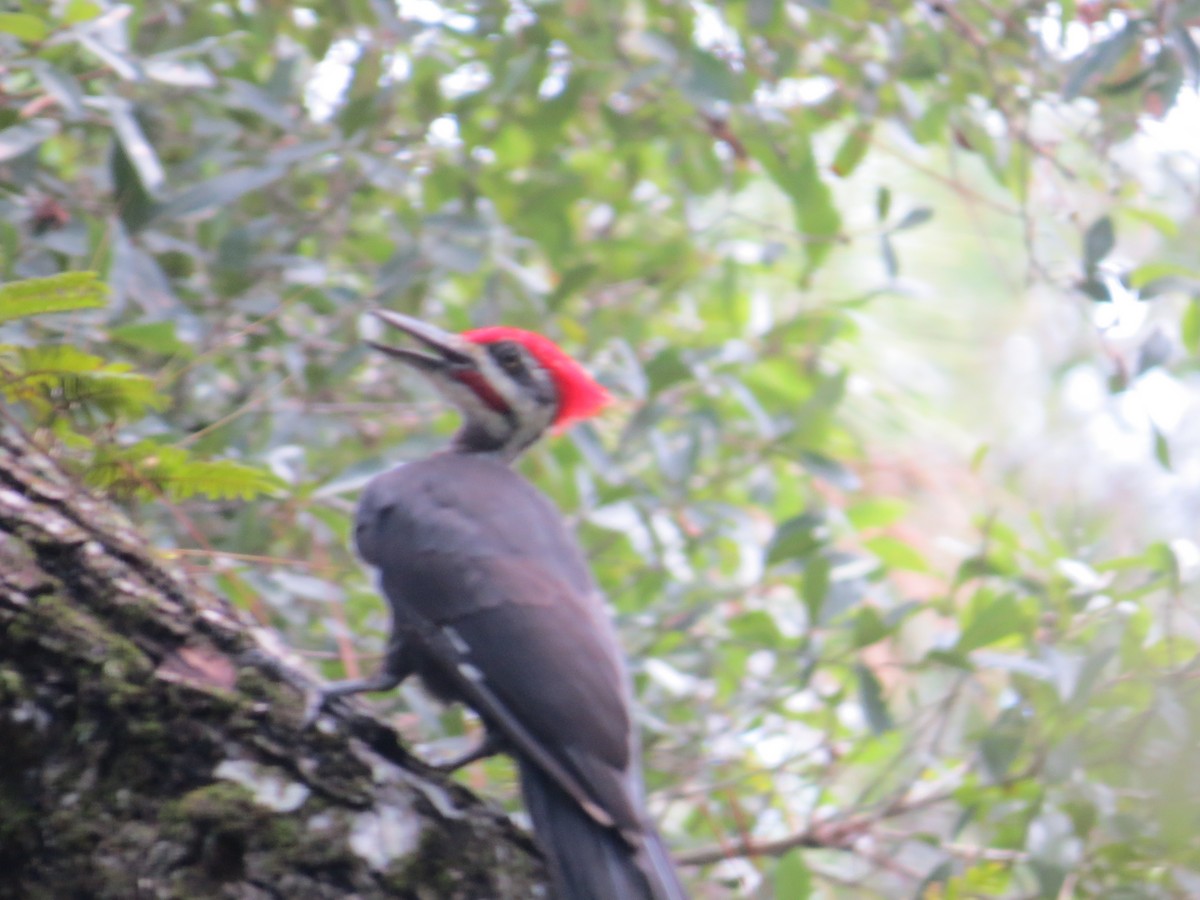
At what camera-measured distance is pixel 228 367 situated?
3.46 m

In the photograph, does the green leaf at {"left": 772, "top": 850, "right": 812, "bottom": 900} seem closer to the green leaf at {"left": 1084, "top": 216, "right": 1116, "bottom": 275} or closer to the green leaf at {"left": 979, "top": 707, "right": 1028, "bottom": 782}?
the green leaf at {"left": 979, "top": 707, "right": 1028, "bottom": 782}

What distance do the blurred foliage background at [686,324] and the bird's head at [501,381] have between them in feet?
0.40

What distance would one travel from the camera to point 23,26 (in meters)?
2.39

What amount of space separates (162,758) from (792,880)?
142 centimetres

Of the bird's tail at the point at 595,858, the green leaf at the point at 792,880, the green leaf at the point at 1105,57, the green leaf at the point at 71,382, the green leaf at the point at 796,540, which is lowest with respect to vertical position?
the green leaf at the point at 792,880

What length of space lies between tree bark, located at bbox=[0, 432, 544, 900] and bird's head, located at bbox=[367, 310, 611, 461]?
140 cm

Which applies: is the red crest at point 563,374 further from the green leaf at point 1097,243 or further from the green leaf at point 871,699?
the green leaf at point 1097,243

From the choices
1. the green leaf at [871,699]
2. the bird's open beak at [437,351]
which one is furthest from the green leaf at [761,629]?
the bird's open beak at [437,351]

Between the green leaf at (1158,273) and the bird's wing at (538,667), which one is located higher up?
the green leaf at (1158,273)

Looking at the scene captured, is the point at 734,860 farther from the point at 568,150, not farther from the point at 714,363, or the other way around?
the point at 568,150

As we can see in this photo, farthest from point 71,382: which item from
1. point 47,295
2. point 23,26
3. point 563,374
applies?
point 563,374

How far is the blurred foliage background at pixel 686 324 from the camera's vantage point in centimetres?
278

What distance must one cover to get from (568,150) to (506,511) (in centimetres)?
165

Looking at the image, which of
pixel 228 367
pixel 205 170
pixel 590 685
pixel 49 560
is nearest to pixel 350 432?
pixel 228 367
